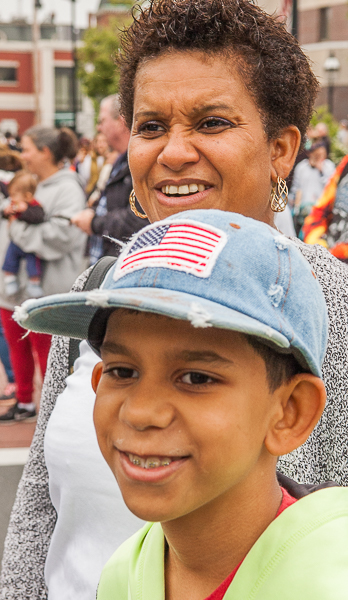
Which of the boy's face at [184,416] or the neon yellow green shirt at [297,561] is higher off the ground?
the boy's face at [184,416]

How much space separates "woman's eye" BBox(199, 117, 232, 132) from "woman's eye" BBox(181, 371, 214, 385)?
2.54ft

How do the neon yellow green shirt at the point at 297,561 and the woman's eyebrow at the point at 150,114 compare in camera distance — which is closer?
the neon yellow green shirt at the point at 297,561

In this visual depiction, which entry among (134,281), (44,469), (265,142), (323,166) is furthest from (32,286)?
(323,166)

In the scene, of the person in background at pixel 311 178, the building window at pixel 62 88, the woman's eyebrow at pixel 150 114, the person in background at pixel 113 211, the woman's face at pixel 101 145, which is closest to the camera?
the woman's eyebrow at pixel 150 114

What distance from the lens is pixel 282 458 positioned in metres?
1.56

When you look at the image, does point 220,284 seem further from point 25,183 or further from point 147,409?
point 25,183

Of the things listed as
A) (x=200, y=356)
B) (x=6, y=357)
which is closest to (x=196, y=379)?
(x=200, y=356)

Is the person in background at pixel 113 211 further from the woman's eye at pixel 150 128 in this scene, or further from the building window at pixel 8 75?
the building window at pixel 8 75

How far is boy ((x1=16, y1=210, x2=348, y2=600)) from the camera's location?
1071mm

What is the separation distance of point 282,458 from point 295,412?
0.38m

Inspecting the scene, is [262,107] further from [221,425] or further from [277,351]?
[221,425]

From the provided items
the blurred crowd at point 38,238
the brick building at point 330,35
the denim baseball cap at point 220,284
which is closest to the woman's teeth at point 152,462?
the denim baseball cap at point 220,284

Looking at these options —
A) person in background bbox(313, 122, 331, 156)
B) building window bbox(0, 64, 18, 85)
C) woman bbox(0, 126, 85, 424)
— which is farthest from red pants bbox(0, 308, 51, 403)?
building window bbox(0, 64, 18, 85)

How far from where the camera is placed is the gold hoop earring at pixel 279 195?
1.80 metres
